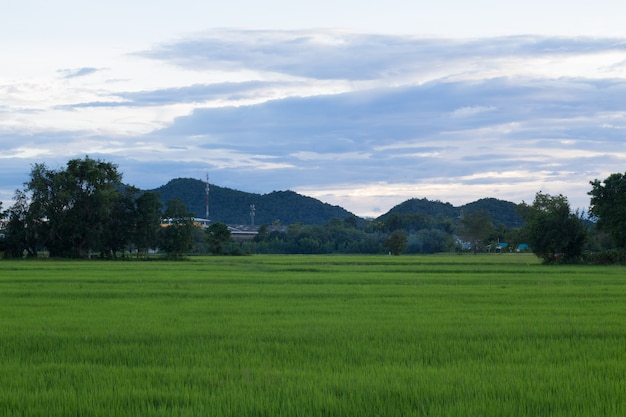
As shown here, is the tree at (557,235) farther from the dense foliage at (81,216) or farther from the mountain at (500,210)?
A: the mountain at (500,210)

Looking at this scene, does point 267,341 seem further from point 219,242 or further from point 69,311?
point 219,242

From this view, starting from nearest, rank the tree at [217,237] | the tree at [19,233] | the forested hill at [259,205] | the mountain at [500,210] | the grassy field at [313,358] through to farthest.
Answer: the grassy field at [313,358] → the tree at [19,233] → the tree at [217,237] → the mountain at [500,210] → the forested hill at [259,205]

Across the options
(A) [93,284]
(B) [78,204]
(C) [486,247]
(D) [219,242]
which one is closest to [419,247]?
(C) [486,247]

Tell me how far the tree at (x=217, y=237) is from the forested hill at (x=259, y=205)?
288ft

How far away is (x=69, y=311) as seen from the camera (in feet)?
53.1

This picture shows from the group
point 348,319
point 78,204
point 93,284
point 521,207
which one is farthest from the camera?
point 521,207

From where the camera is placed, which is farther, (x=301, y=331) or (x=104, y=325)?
(x=104, y=325)

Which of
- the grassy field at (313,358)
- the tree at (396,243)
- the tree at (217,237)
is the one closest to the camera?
the grassy field at (313,358)

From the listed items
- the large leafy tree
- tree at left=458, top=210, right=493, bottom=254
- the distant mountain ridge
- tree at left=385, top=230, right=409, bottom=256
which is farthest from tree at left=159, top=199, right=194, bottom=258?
the distant mountain ridge

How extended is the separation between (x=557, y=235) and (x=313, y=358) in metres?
48.4

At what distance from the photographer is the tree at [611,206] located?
172 ft

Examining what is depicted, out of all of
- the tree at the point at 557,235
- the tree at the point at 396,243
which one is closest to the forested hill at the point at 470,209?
the tree at the point at 396,243

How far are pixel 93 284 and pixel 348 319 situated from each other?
582 inches

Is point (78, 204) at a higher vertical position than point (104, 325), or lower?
higher
